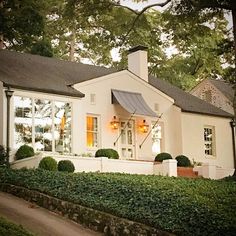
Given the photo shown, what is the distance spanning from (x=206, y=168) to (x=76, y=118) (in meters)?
6.52

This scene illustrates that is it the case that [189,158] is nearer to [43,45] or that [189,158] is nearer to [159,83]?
[159,83]

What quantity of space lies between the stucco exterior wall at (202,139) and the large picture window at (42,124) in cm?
773

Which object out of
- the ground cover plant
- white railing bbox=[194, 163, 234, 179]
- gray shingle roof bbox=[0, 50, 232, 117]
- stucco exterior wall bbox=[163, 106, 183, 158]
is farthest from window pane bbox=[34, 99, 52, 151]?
the ground cover plant

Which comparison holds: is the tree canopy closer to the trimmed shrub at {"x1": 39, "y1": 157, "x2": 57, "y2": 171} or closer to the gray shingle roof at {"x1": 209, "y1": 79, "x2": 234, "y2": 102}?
the gray shingle roof at {"x1": 209, "y1": 79, "x2": 234, "y2": 102}

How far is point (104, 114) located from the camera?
87.6 ft

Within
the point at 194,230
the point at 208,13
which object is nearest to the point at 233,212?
the point at 194,230

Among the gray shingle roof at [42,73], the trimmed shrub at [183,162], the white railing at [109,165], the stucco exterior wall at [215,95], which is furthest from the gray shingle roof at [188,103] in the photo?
the stucco exterior wall at [215,95]

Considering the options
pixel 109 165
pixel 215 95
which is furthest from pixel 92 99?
pixel 215 95

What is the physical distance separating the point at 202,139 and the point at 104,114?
6753 mm

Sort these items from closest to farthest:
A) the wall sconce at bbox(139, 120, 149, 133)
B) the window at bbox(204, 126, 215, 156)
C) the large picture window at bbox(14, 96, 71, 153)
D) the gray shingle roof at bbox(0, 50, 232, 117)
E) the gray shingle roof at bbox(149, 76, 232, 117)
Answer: the large picture window at bbox(14, 96, 71, 153) → the gray shingle roof at bbox(0, 50, 232, 117) → the wall sconce at bbox(139, 120, 149, 133) → the gray shingle roof at bbox(149, 76, 232, 117) → the window at bbox(204, 126, 215, 156)

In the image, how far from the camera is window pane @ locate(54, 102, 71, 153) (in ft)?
80.0

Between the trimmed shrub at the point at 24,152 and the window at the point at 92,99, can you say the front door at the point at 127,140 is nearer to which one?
the window at the point at 92,99

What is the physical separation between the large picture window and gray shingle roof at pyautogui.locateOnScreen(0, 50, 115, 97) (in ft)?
2.08

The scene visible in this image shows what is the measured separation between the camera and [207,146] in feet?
102
